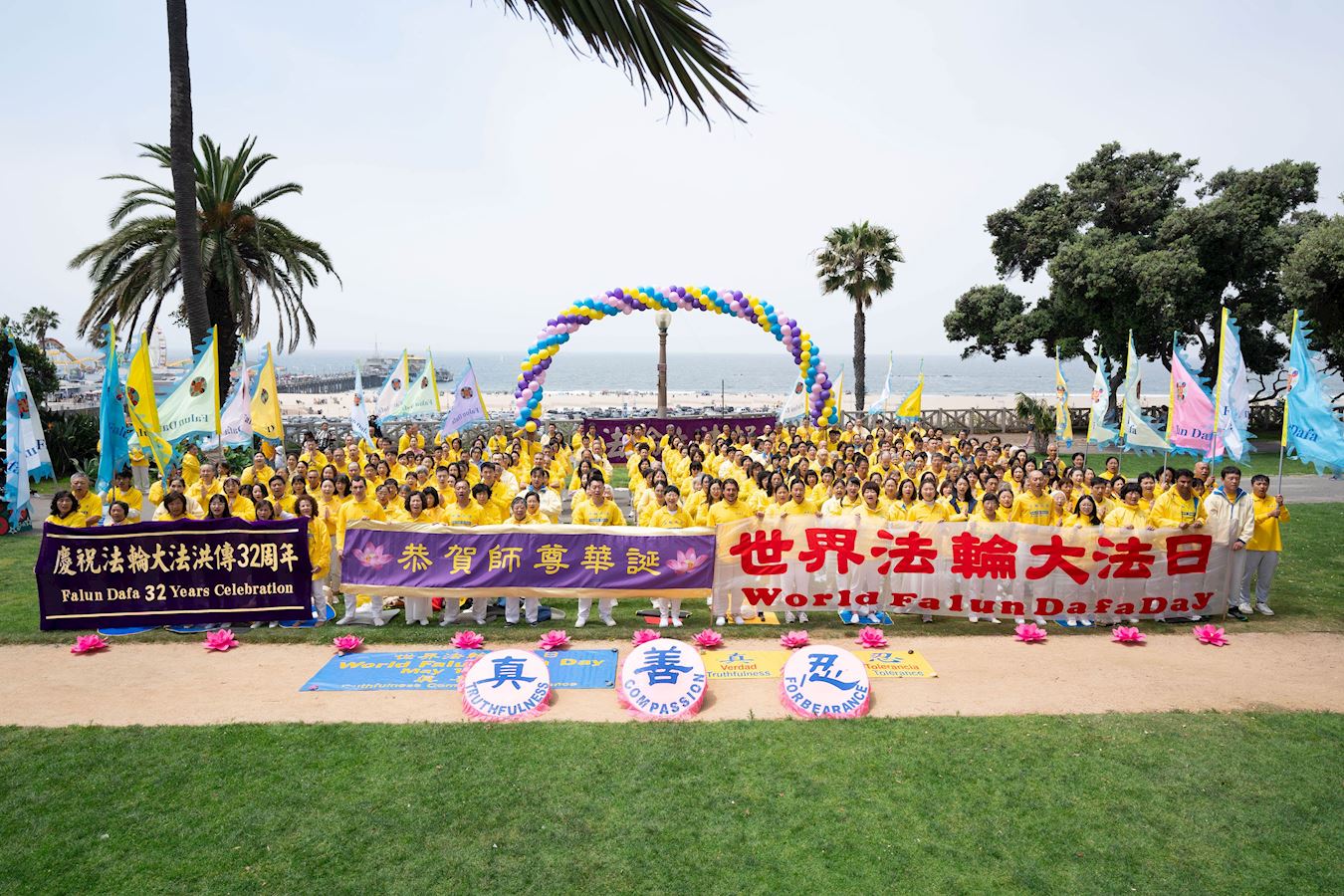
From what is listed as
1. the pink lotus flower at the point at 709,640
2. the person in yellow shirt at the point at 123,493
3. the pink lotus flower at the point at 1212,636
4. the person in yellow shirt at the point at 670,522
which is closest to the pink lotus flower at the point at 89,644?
the person in yellow shirt at the point at 123,493

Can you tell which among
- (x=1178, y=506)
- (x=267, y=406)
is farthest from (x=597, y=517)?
(x=267, y=406)

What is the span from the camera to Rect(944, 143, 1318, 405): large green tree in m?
28.9

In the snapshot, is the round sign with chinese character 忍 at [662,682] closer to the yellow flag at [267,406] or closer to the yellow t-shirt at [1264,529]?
the yellow t-shirt at [1264,529]

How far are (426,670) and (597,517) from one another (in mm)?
2977

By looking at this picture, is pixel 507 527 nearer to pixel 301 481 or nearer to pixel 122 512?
pixel 301 481

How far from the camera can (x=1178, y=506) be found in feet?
34.2

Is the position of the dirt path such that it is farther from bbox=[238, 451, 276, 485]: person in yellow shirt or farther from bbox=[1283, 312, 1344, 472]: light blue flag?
bbox=[238, 451, 276, 485]: person in yellow shirt

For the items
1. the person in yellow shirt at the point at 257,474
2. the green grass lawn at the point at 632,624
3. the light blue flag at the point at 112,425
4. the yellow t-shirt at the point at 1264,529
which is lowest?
the green grass lawn at the point at 632,624

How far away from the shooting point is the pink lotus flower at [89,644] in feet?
28.6

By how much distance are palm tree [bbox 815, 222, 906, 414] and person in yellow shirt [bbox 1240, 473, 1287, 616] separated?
21297 millimetres

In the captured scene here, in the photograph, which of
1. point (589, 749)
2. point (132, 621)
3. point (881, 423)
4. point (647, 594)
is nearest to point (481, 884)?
point (589, 749)

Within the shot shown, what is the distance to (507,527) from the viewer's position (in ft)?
32.1

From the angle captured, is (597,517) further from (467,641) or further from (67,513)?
(67,513)

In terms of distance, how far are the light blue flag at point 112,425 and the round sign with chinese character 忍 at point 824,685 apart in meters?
9.08
